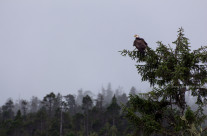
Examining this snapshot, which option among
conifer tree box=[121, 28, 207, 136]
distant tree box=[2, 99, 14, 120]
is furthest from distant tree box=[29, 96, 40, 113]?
conifer tree box=[121, 28, 207, 136]

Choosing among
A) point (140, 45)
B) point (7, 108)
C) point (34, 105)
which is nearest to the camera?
point (140, 45)

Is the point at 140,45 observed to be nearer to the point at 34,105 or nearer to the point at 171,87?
the point at 171,87

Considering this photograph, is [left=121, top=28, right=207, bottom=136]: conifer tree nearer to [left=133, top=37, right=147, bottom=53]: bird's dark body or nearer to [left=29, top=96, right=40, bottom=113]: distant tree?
[left=133, top=37, right=147, bottom=53]: bird's dark body

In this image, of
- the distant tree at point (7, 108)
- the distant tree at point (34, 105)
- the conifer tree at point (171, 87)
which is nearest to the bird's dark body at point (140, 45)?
the conifer tree at point (171, 87)

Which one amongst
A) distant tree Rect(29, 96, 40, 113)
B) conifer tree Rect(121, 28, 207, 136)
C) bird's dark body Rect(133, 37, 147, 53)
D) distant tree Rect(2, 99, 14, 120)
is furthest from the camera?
distant tree Rect(29, 96, 40, 113)

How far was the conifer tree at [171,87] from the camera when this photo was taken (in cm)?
707

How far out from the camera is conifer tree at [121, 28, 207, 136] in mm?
7074

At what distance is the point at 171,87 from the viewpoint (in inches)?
287

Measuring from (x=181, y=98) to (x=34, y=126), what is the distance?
54448 millimetres

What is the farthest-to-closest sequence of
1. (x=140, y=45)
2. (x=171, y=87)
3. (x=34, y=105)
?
1. (x=34, y=105)
2. (x=140, y=45)
3. (x=171, y=87)

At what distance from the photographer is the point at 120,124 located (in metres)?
50.0

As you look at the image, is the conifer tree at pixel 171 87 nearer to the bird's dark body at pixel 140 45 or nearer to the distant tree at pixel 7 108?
the bird's dark body at pixel 140 45

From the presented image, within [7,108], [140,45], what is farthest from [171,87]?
[7,108]

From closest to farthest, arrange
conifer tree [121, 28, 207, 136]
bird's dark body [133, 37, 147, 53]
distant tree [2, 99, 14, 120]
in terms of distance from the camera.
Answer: conifer tree [121, 28, 207, 136] → bird's dark body [133, 37, 147, 53] → distant tree [2, 99, 14, 120]
